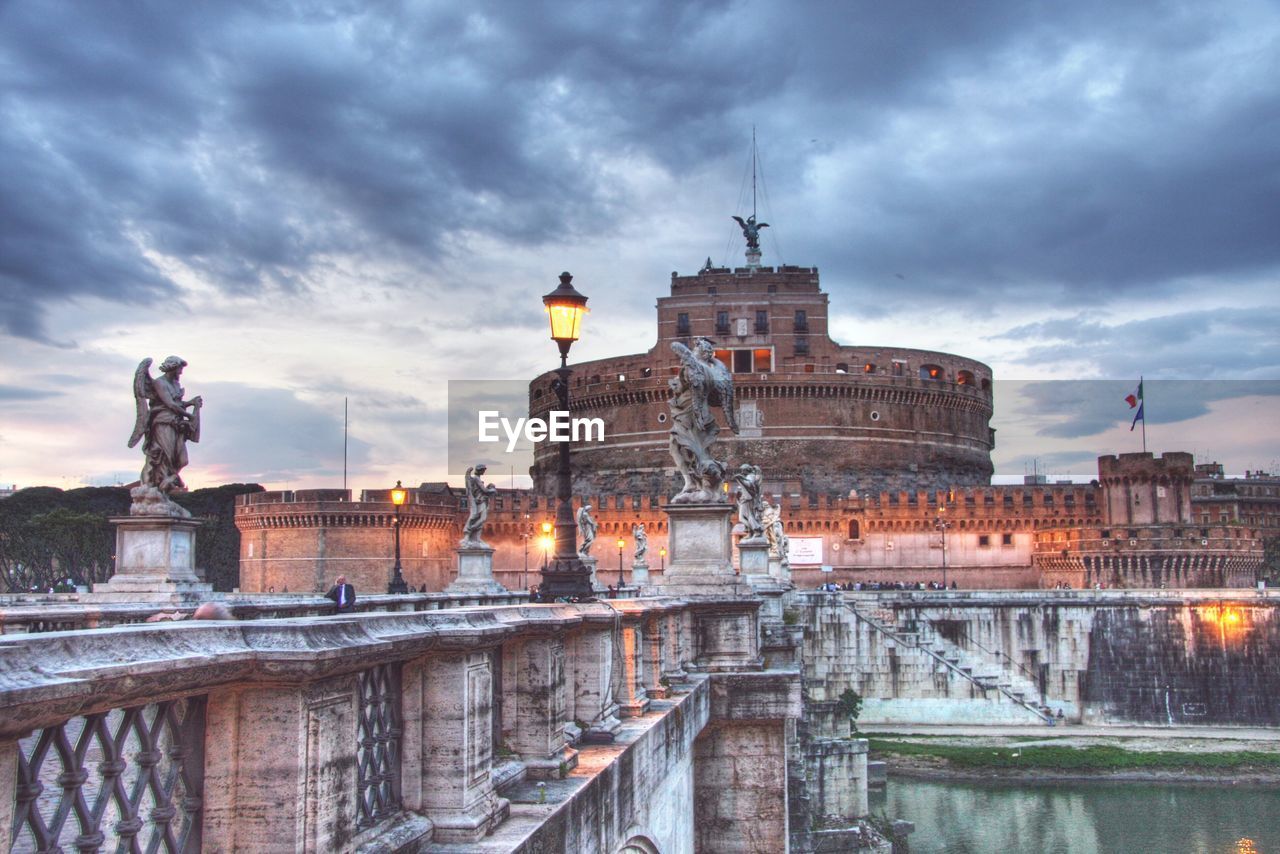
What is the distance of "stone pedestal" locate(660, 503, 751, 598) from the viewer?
12156 mm

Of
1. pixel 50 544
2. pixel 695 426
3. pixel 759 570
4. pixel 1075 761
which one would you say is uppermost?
pixel 695 426

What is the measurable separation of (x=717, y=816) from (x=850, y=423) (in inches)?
2636

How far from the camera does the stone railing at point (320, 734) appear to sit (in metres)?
2.69

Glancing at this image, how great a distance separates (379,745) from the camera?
13.4 feet

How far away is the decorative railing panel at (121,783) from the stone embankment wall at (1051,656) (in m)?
40.9

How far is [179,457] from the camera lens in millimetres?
14312

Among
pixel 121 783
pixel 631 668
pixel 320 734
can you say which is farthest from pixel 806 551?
pixel 121 783

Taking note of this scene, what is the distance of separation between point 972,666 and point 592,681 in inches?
1665

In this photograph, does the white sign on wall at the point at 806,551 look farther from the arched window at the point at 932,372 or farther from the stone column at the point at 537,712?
the stone column at the point at 537,712

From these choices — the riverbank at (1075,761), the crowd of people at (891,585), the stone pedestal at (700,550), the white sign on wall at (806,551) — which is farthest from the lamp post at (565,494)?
the white sign on wall at (806,551)

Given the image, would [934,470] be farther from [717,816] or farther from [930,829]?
[717,816]

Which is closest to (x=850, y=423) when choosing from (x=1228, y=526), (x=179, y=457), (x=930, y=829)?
(x=1228, y=526)

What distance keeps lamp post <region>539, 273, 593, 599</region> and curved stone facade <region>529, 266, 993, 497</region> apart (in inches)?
2374

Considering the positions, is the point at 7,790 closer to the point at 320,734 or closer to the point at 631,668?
the point at 320,734
